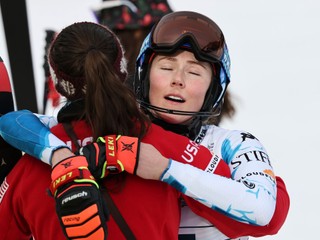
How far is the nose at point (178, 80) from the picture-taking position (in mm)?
2303

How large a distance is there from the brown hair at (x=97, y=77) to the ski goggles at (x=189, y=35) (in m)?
0.41

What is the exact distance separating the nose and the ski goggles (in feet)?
0.33

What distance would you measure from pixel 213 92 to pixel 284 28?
3.92m

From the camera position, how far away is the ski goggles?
2361 mm

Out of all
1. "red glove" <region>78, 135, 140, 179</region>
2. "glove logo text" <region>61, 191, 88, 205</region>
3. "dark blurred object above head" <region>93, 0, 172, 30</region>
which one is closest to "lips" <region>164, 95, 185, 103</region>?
"red glove" <region>78, 135, 140, 179</region>

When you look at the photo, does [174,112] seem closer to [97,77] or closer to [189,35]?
[189,35]

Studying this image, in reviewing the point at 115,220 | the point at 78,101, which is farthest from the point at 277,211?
the point at 78,101

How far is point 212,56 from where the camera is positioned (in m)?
2.40

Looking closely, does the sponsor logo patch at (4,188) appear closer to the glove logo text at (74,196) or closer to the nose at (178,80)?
the glove logo text at (74,196)

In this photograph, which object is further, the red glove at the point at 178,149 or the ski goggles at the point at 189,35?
the ski goggles at the point at 189,35

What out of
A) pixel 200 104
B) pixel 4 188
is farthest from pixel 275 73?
pixel 4 188

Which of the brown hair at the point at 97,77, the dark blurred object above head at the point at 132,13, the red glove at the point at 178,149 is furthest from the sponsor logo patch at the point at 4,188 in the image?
the dark blurred object above head at the point at 132,13

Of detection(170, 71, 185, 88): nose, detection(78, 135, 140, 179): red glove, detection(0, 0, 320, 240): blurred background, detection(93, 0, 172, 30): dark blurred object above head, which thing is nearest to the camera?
detection(78, 135, 140, 179): red glove

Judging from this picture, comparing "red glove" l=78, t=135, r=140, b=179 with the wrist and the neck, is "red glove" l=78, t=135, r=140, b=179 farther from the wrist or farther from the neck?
the neck
